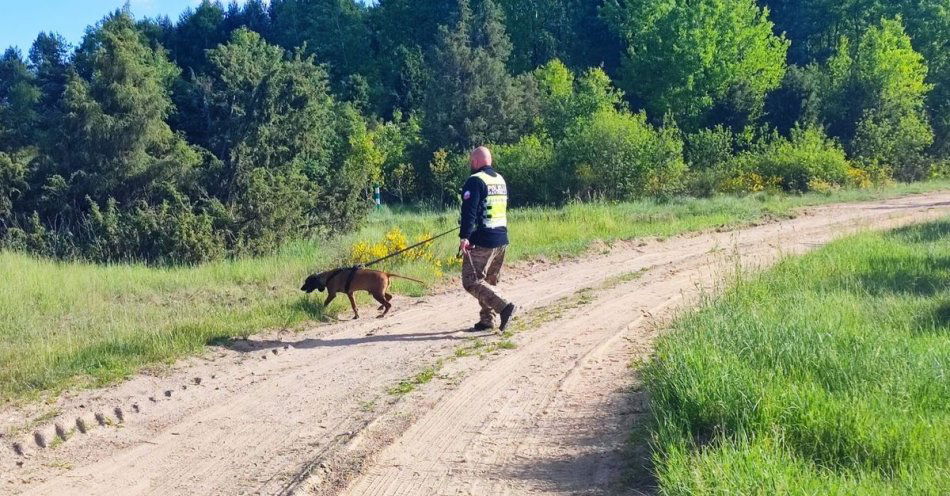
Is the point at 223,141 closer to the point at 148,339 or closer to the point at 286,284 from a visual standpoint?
the point at 286,284

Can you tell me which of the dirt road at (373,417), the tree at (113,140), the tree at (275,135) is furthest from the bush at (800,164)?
the dirt road at (373,417)

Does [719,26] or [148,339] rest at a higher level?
[719,26]

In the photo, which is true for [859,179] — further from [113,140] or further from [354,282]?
[354,282]

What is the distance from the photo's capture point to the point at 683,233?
18.9m

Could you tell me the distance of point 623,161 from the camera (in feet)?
98.1

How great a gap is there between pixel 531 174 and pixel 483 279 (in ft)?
78.2

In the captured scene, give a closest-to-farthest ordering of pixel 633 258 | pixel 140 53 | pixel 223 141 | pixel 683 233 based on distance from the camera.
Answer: pixel 633 258, pixel 683 233, pixel 223 141, pixel 140 53

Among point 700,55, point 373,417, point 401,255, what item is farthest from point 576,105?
point 373,417

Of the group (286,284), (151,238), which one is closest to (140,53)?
(151,238)

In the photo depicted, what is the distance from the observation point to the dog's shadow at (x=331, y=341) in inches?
354

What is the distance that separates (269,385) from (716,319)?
13.2ft

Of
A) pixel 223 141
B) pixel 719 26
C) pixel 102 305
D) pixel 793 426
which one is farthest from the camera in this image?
pixel 719 26

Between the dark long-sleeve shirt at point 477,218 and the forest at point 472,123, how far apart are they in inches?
470

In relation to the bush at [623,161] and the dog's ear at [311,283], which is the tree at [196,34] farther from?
the dog's ear at [311,283]
